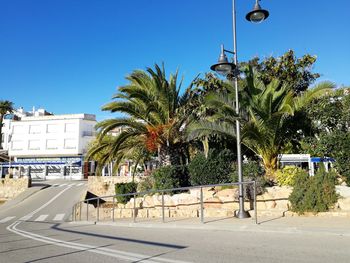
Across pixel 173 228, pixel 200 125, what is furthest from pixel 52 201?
pixel 173 228

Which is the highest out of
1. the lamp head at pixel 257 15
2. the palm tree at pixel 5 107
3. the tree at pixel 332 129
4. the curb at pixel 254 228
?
the palm tree at pixel 5 107

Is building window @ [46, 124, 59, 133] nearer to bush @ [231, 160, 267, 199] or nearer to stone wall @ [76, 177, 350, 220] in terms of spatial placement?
stone wall @ [76, 177, 350, 220]

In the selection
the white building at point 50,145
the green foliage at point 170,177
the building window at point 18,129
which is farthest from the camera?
the building window at point 18,129

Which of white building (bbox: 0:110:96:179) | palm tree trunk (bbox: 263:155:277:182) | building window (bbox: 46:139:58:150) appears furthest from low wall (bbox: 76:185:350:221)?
building window (bbox: 46:139:58:150)

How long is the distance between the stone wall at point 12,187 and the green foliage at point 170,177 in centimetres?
2979

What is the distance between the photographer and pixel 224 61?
39.4 ft

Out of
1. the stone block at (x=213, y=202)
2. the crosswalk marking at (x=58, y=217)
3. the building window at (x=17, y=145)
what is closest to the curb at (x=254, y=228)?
the stone block at (x=213, y=202)

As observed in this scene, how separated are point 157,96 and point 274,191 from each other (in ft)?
25.2

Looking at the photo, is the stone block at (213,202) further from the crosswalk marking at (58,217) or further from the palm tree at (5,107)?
the palm tree at (5,107)

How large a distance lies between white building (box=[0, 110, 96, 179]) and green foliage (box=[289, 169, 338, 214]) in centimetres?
5943

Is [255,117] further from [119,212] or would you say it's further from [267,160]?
[119,212]

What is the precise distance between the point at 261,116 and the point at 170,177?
16.3 feet

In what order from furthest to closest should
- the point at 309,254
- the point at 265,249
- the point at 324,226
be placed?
the point at 324,226 < the point at 265,249 < the point at 309,254

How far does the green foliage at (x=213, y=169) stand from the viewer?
15992 millimetres
